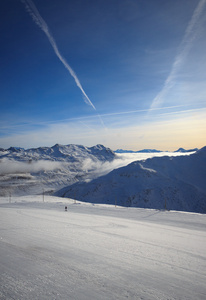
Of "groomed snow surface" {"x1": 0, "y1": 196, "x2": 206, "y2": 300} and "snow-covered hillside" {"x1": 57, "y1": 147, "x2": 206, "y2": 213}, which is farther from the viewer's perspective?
"snow-covered hillside" {"x1": 57, "y1": 147, "x2": 206, "y2": 213}

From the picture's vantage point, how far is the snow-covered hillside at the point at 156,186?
9632 cm

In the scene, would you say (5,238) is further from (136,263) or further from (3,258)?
(136,263)

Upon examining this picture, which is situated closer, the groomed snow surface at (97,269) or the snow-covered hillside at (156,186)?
the groomed snow surface at (97,269)

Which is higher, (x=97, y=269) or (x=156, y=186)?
(x=97, y=269)

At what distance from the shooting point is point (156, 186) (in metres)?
107

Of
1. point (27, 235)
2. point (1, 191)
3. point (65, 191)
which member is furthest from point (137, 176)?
point (27, 235)

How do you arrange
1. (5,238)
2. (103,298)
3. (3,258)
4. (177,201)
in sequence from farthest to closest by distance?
1. (177,201)
2. (5,238)
3. (3,258)
4. (103,298)

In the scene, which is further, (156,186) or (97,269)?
(156,186)

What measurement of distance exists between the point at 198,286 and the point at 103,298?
256cm

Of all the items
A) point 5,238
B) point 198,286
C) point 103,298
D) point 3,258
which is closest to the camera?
point 103,298

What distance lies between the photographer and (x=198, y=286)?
4.60 metres

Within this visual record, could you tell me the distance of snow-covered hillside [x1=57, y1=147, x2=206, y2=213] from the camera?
96.3m

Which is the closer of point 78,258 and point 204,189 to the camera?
point 78,258

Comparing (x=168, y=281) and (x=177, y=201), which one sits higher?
(x=168, y=281)
